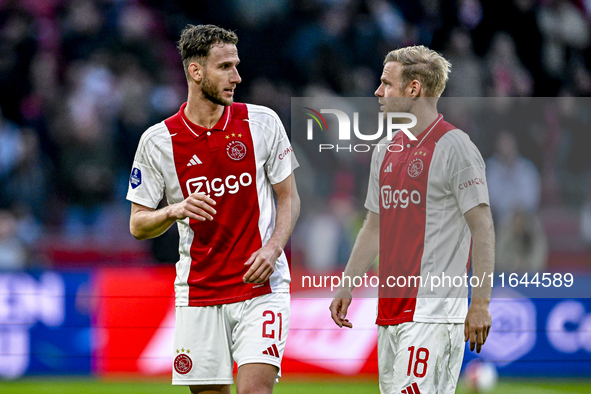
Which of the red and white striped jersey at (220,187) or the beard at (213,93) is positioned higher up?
the beard at (213,93)

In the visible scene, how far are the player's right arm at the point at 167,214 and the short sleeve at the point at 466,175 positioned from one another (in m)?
1.16

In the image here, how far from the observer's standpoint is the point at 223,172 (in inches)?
161

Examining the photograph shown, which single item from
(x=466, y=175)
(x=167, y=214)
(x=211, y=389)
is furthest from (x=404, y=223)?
(x=211, y=389)

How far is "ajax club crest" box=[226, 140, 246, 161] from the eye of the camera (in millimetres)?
4105

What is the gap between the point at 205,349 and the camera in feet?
13.3

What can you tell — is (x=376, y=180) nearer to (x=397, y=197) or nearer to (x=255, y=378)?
(x=397, y=197)

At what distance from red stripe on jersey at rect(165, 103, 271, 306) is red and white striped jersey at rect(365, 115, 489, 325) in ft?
2.28

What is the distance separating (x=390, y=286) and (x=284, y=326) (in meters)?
0.60

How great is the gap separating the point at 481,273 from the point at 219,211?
1.37 m

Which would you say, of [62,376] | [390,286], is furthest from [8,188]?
[390,286]

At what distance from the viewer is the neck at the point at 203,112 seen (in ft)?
13.7

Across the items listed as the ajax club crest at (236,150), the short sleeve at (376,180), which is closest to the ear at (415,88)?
the short sleeve at (376,180)

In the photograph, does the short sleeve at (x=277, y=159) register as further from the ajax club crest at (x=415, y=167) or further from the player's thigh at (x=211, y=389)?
the player's thigh at (x=211, y=389)

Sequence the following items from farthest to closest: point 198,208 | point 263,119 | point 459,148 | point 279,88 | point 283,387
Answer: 1. point 279,88
2. point 283,387
3. point 263,119
4. point 459,148
5. point 198,208
